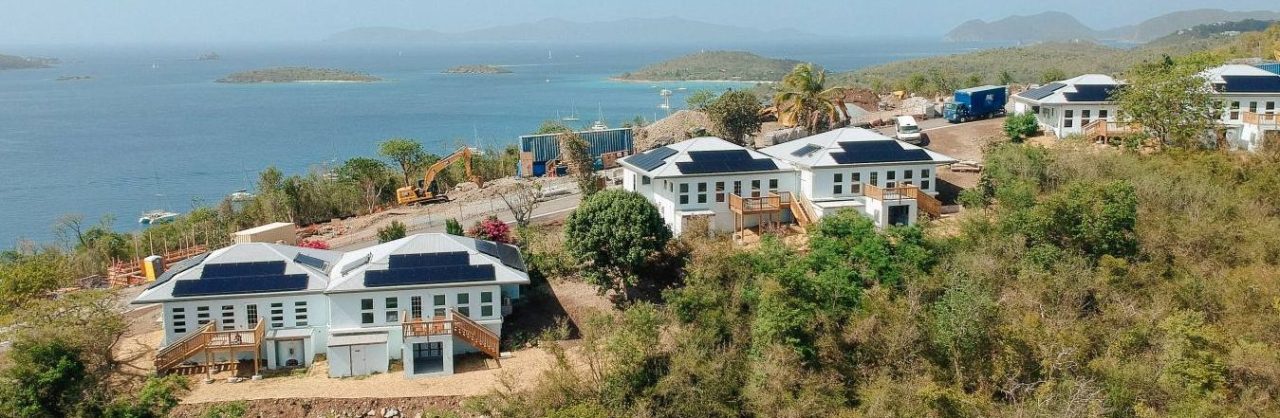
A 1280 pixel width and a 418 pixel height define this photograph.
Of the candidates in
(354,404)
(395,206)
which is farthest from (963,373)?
(395,206)

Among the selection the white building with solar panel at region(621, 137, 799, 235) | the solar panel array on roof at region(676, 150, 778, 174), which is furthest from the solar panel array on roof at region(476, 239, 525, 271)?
the solar panel array on roof at region(676, 150, 778, 174)

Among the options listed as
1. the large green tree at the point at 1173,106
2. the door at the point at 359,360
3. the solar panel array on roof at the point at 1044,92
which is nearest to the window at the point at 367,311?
the door at the point at 359,360

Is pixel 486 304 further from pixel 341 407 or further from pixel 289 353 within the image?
pixel 289 353

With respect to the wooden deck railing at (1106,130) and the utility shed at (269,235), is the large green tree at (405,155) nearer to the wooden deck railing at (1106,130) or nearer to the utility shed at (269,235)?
the utility shed at (269,235)

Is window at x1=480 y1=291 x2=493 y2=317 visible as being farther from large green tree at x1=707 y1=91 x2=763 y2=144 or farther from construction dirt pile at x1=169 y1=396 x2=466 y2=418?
large green tree at x1=707 y1=91 x2=763 y2=144

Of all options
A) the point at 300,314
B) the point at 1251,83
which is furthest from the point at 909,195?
the point at 300,314
